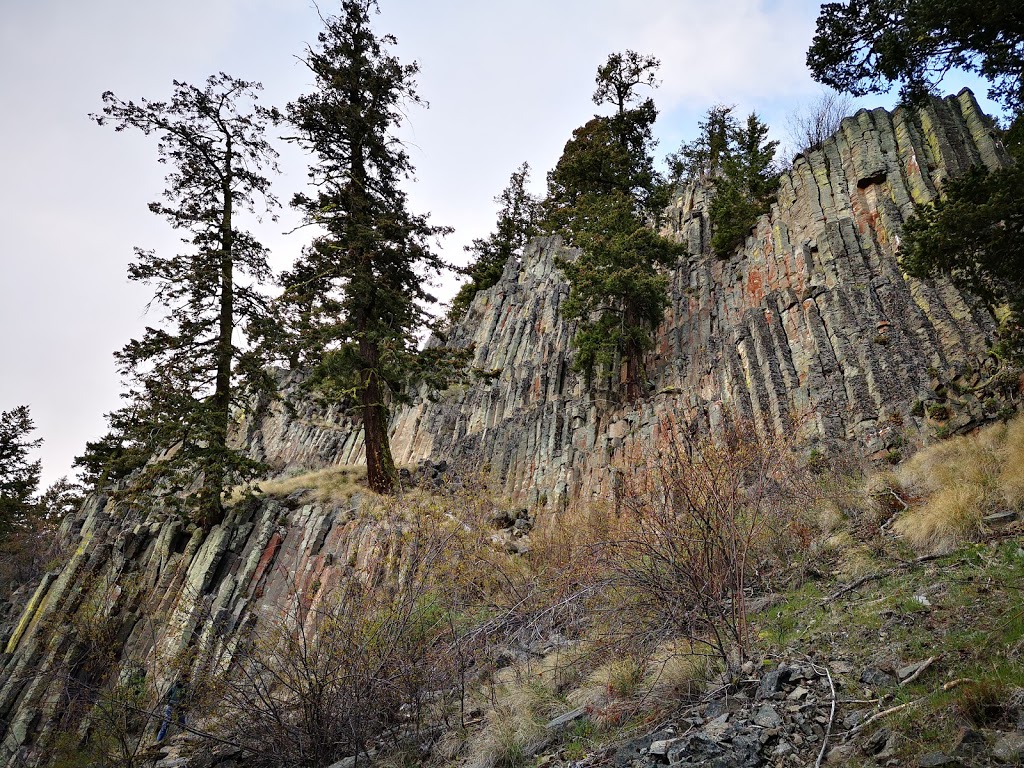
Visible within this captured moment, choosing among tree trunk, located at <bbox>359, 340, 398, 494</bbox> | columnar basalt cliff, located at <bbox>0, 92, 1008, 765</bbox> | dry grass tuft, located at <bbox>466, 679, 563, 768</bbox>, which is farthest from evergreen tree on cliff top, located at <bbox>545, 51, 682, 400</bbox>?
dry grass tuft, located at <bbox>466, 679, 563, 768</bbox>

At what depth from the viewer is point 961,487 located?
7305 mm

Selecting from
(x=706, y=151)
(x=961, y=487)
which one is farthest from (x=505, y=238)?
(x=961, y=487)

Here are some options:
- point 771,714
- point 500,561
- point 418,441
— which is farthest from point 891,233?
point 418,441

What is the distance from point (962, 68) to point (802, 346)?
23.8 feet

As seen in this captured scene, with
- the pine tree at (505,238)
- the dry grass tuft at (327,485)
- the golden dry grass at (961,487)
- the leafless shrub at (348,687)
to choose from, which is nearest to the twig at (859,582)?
the golden dry grass at (961,487)

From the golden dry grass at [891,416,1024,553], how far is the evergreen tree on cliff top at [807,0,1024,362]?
1.49 metres

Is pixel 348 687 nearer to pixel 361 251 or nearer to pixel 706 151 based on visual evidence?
pixel 361 251

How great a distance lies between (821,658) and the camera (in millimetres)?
4926

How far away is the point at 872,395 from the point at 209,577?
16196 millimetres

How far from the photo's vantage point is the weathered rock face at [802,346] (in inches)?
476

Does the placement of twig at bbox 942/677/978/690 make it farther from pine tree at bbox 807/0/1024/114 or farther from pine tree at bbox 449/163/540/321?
Result: pine tree at bbox 449/163/540/321

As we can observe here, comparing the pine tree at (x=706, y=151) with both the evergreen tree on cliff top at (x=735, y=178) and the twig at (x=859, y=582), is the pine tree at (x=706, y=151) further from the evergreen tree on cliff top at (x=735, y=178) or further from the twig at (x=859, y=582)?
the twig at (x=859, y=582)

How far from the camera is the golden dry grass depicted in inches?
266

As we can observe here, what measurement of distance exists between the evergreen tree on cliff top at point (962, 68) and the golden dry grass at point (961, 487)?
1.49m
